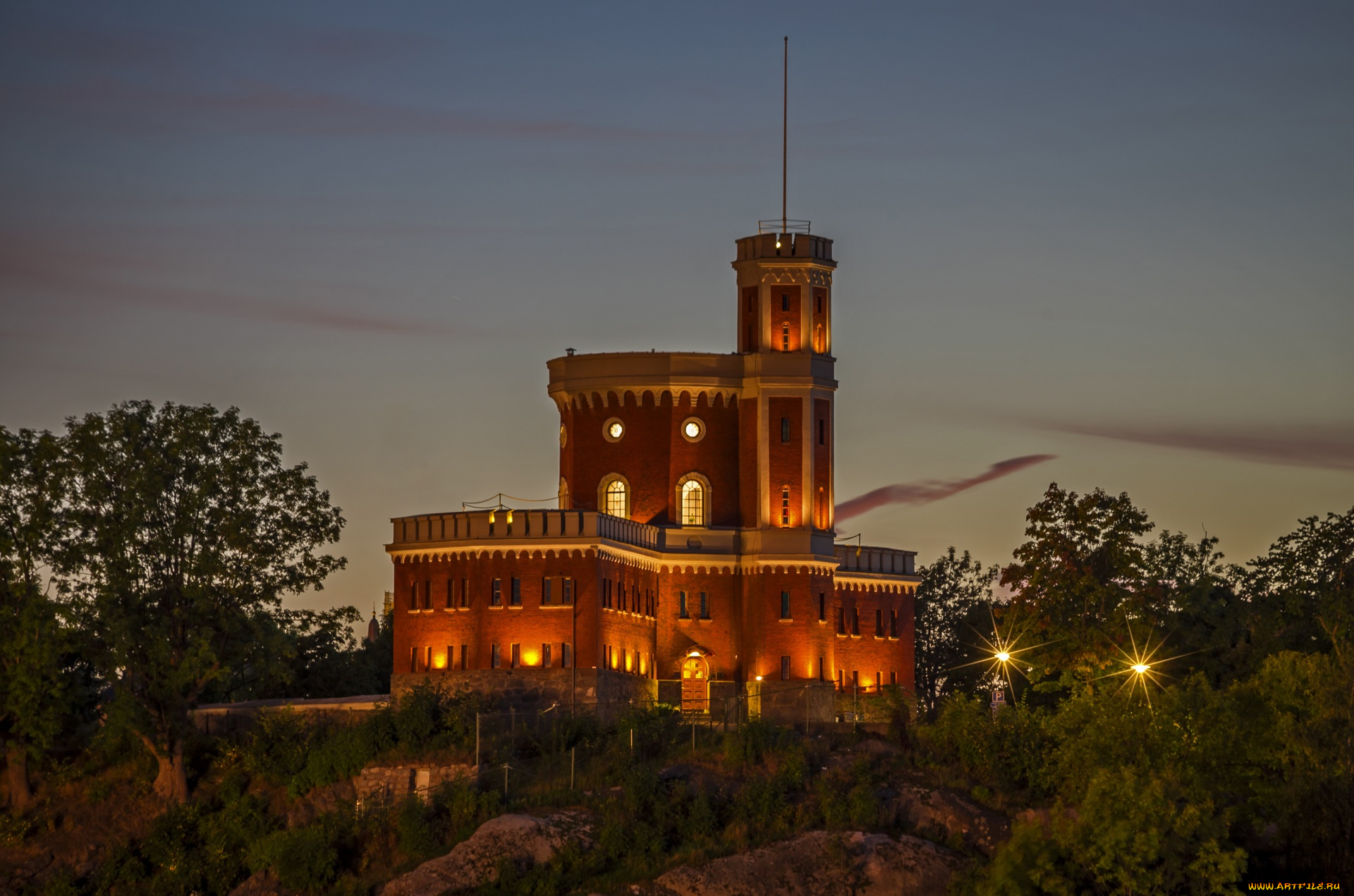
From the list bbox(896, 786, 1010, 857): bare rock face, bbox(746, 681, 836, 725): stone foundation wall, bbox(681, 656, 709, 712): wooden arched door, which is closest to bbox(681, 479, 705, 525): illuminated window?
bbox(681, 656, 709, 712): wooden arched door

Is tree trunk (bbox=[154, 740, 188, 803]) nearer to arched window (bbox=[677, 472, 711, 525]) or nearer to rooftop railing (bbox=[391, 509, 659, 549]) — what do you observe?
rooftop railing (bbox=[391, 509, 659, 549])

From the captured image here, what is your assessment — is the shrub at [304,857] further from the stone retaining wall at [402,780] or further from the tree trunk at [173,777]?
the tree trunk at [173,777]

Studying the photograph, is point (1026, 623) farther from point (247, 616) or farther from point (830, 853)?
point (247, 616)

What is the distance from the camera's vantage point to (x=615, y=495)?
334ft

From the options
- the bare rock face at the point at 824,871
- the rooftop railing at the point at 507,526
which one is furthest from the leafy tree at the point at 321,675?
the bare rock face at the point at 824,871

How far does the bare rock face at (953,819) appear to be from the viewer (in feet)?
252

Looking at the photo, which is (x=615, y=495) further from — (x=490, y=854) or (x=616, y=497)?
(x=490, y=854)

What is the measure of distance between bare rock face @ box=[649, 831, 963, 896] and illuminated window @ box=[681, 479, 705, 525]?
28.0 meters

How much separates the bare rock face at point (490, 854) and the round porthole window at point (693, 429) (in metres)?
28.3

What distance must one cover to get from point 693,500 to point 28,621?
31117mm

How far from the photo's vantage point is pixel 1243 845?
7769 cm

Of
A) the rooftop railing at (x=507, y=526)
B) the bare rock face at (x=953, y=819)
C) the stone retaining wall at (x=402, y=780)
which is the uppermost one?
the rooftop railing at (x=507, y=526)

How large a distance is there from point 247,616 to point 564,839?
57.6 feet

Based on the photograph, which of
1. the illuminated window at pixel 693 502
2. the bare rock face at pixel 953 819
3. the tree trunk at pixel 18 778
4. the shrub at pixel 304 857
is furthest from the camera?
the illuminated window at pixel 693 502
